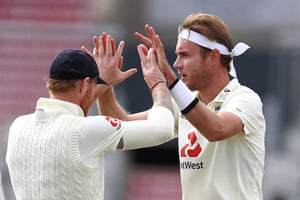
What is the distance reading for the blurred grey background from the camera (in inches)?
705

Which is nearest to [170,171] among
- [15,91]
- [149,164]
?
[149,164]

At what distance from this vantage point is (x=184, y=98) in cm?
653

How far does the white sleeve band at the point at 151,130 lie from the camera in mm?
6629

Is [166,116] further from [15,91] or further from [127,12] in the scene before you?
[127,12]

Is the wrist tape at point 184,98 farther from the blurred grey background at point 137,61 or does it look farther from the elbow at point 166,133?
the blurred grey background at point 137,61

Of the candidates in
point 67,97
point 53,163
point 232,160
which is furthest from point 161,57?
point 53,163

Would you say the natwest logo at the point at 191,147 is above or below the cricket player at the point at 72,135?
below

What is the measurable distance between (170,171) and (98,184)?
40.3 feet

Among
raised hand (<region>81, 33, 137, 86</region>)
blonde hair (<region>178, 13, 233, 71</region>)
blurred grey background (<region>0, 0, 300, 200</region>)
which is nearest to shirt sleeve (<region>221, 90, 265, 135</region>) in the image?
blonde hair (<region>178, 13, 233, 71</region>)

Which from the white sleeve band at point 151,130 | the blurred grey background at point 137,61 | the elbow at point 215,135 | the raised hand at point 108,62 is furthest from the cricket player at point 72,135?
the blurred grey background at point 137,61

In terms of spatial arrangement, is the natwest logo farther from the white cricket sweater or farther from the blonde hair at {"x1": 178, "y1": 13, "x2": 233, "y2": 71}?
the white cricket sweater

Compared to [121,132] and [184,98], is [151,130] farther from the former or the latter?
[184,98]

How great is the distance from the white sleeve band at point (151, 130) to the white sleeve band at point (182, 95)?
166 millimetres

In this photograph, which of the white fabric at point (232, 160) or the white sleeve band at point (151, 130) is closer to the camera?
the white sleeve band at point (151, 130)
